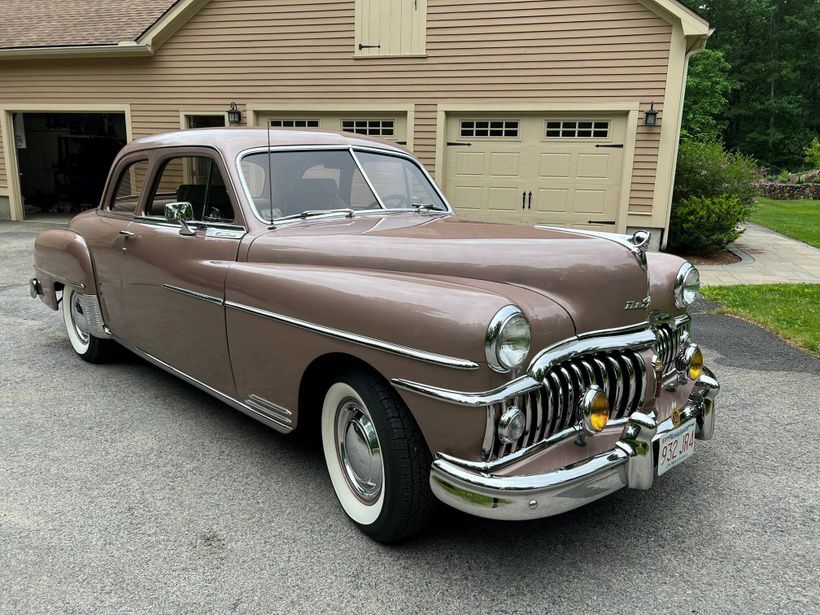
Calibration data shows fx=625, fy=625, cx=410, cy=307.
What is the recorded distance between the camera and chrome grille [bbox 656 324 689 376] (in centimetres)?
303

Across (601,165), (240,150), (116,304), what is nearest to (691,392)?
(240,150)

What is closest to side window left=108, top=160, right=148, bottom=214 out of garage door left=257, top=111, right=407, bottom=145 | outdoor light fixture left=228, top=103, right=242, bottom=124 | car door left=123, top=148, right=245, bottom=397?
car door left=123, top=148, right=245, bottom=397

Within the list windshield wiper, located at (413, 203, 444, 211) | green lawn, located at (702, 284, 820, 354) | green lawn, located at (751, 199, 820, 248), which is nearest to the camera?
windshield wiper, located at (413, 203, 444, 211)

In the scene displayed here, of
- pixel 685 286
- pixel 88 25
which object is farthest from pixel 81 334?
pixel 88 25

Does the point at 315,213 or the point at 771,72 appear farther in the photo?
the point at 771,72

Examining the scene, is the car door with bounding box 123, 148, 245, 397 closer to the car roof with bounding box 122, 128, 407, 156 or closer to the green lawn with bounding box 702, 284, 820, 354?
the car roof with bounding box 122, 128, 407, 156

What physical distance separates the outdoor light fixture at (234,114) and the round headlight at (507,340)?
1086cm

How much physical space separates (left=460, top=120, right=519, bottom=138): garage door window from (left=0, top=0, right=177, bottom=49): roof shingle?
6978mm

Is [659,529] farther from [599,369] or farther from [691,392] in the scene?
[599,369]

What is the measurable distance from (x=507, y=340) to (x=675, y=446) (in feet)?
3.10

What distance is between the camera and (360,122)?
1155 centimetres

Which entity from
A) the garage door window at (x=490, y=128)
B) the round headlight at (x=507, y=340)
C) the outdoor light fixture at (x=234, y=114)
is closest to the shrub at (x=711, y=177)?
the garage door window at (x=490, y=128)

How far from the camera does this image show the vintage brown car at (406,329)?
2238mm

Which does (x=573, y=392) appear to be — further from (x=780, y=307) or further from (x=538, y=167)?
(x=538, y=167)
